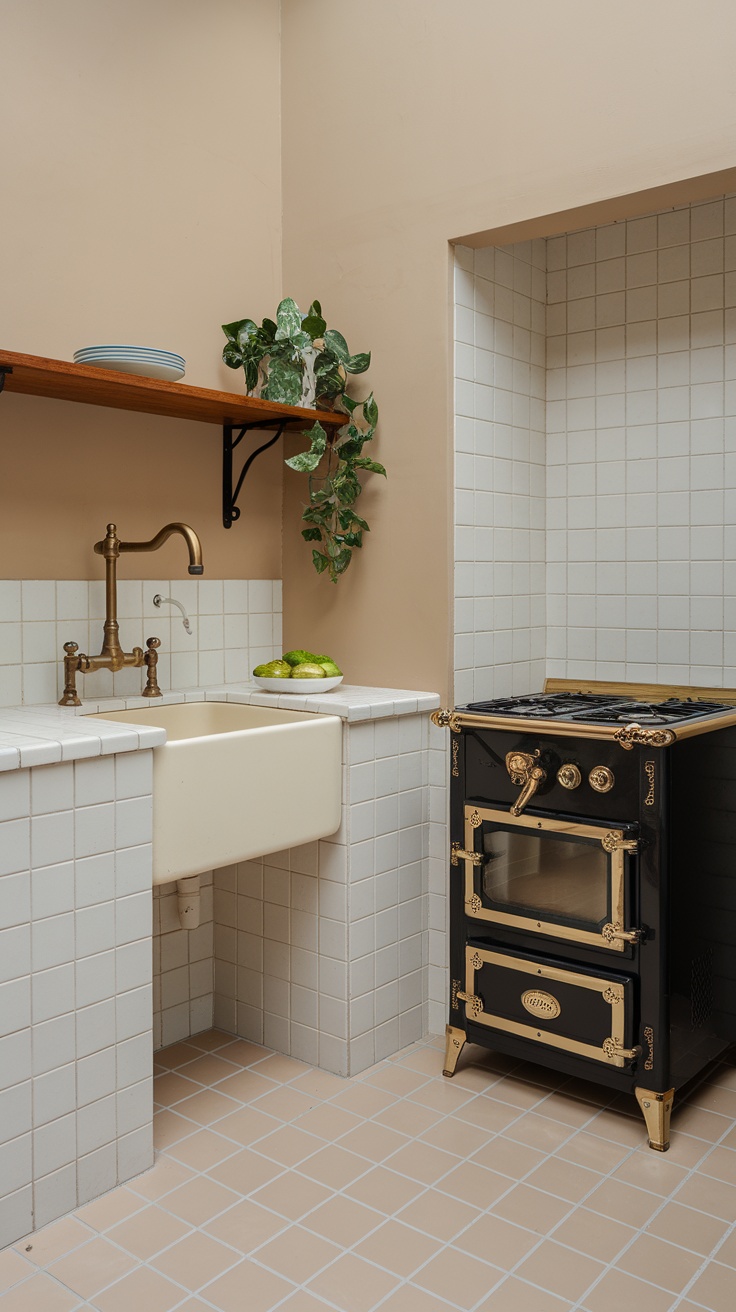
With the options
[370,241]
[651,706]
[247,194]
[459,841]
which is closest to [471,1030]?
[459,841]

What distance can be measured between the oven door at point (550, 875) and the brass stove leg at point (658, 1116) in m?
0.30

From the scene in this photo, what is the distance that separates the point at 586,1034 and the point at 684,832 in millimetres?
465

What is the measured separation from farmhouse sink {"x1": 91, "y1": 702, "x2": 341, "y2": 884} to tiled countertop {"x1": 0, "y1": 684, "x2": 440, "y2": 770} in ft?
0.10

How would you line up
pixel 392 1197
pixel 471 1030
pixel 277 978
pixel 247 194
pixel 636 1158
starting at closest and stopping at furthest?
1. pixel 392 1197
2. pixel 636 1158
3. pixel 471 1030
4. pixel 277 978
5. pixel 247 194

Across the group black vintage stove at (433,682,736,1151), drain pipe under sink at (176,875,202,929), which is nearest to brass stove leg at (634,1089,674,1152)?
black vintage stove at (433,682,736,1151)

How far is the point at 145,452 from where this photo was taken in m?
2.55

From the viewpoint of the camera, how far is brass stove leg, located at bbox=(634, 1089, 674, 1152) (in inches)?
80.0

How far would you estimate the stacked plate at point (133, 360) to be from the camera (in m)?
2.12

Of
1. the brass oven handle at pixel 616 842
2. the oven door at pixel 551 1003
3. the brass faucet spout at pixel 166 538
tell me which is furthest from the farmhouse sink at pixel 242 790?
the brass oven handle at pixel 616 842

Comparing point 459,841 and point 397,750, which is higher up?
point 397,750

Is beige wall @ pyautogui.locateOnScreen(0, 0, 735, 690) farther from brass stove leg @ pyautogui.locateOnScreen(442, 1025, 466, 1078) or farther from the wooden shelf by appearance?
brass stove leg @ pyautogui.locateOnScreen(442, 1025, 466, 1078)

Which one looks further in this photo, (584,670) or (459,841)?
(584,670)

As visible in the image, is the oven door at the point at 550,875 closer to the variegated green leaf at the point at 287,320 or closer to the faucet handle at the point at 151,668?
the faucet handle at the point at 151,668

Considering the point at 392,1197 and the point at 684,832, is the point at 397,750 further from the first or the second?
the point at 392,1197
